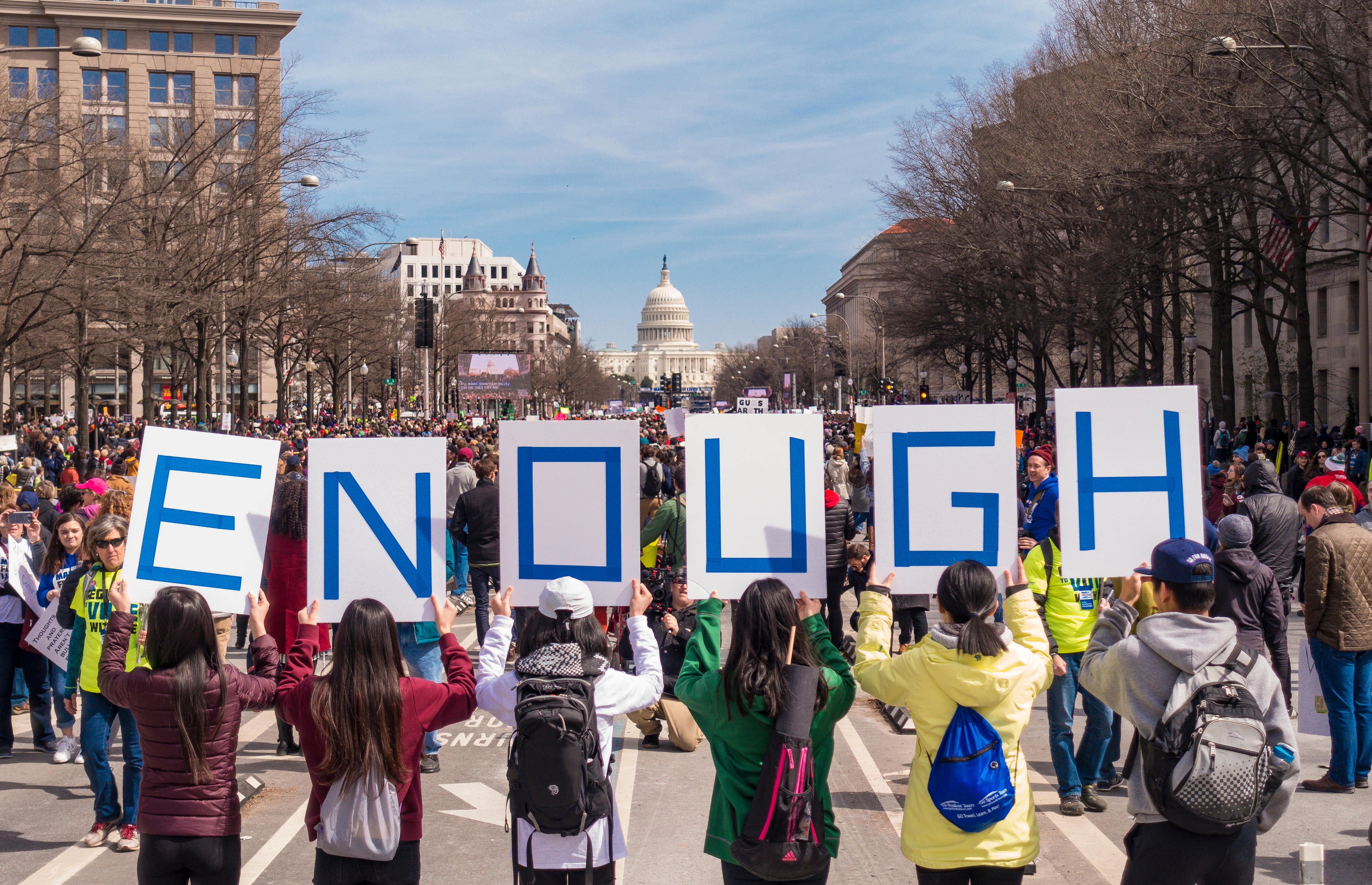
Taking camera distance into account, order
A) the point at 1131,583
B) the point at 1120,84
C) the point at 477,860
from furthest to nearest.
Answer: the point at 1120,84, the point at 477,860, the point at 1131,583

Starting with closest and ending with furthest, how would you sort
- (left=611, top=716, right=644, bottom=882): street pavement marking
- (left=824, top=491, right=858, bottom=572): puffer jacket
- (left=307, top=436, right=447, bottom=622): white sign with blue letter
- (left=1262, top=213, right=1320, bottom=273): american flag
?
(left=307, top=436, right=447, bottom=622): white sign with blue letter, (left=611, top=716, right=644, bottom=882): street pavement marking, (left=824, top=491, right=858, bottom=572): puffer jacket, (left=1262, top=213, right=1320, bottom=273): american flag

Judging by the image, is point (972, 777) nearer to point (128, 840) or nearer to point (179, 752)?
point (179, 752)

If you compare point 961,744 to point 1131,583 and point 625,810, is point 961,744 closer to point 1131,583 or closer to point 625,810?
point 1131,583

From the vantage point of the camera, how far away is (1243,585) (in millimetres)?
7375

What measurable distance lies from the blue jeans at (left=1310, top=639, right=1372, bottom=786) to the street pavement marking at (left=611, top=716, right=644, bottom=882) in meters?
4.10

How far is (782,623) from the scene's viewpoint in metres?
4.27

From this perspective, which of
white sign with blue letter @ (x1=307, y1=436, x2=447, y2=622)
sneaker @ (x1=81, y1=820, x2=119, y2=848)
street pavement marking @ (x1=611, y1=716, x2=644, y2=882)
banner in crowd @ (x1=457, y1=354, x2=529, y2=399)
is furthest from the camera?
banner in crowd @ (x1=457, y1=354, x2=529, y2=399)

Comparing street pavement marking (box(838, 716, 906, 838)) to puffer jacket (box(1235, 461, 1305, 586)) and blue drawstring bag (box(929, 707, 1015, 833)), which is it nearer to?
blue drawstring bag (box(929, 707, 1015, 833))

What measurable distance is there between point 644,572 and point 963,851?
21.2 ft

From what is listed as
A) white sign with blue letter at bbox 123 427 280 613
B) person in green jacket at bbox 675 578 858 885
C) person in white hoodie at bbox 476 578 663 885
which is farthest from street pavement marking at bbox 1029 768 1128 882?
white sign with blue letter at bbox 123 427 280 613

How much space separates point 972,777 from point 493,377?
56.0 m

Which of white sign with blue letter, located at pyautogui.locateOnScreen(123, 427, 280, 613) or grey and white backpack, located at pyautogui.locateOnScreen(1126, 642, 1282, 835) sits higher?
white sign with blue letter, located at pyautogui.locateOnScreen(123, 427, 280, 613)

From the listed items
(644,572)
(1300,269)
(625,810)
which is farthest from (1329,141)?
(625,810)

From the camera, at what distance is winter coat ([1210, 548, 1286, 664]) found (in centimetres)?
733
